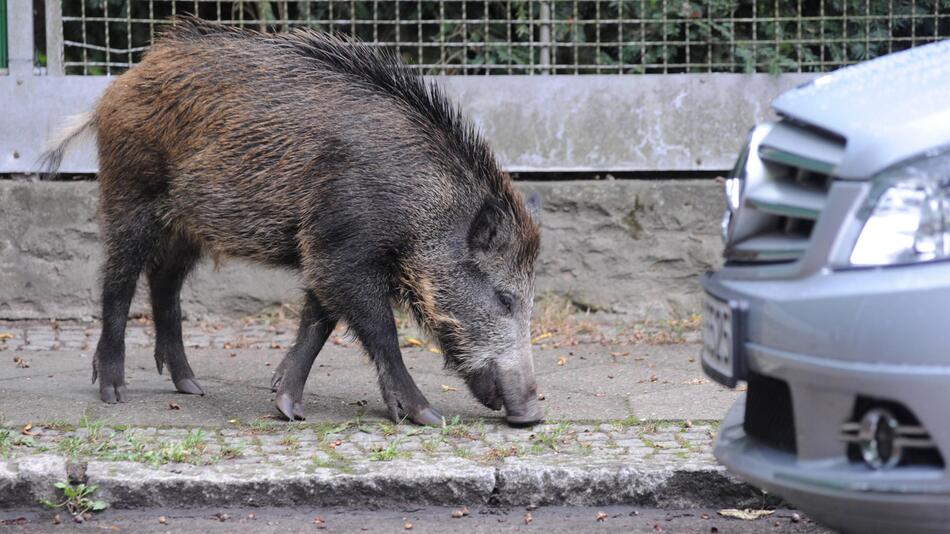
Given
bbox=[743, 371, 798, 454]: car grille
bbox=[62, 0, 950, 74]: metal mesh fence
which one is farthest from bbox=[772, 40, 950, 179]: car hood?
bbox=[62, 0, 950, 74]: metal mesh fence

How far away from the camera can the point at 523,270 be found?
5.47 m

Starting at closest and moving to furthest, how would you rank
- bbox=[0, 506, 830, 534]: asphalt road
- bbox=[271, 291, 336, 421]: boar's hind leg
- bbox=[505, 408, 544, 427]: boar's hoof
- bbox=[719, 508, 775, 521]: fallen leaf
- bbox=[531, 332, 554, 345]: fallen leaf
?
bbox=[0, 506, 830, 534]: asphalt road, bbox=[719, 508, 775, 521]: fallen leaf, bbox=[505, 408, 544, 427]: boar's hoof, bbox=[271, 291, 336, 421]: boar's hind leg, bbox=[531, 332, 554, 345]: fallen leaf

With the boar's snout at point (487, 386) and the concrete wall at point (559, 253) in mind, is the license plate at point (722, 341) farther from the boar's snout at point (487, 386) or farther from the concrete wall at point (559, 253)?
the concrete wall at point (559, 253)

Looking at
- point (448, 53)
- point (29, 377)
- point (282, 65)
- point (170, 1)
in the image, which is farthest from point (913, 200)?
point (170, 1)

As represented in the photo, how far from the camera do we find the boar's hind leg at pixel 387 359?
529cm

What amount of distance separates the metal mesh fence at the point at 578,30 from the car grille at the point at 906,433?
5.31 metres

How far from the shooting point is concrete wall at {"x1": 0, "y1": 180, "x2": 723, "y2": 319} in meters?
7.65

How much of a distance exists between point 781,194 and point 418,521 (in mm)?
A: 1876

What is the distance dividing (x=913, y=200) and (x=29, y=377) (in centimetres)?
481

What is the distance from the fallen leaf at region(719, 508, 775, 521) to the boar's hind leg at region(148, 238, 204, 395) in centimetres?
276

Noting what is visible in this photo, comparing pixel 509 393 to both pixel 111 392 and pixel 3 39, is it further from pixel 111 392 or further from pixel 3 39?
pixel 3 39

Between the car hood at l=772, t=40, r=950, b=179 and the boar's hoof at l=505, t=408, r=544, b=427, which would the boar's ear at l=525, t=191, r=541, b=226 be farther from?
the car hood at l=772, t=40, r=950, b=179

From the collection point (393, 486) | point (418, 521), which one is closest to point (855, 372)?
point (418, 521)

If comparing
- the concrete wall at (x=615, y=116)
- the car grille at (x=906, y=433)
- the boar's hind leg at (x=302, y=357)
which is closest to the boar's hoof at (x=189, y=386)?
the boar's hind leg at (x=302, y=357)
